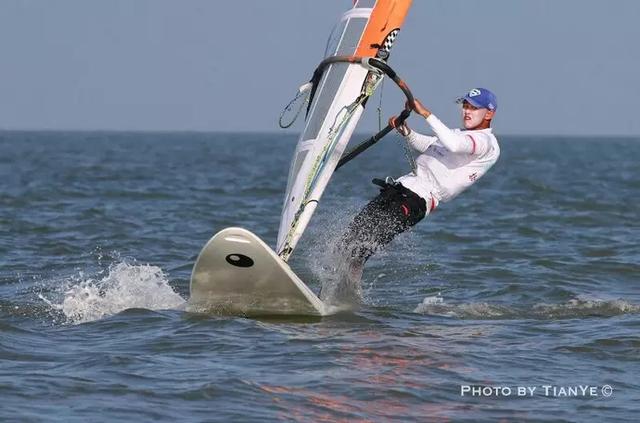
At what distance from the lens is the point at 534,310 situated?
34.3 feet

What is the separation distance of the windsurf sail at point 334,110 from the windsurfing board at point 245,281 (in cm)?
46

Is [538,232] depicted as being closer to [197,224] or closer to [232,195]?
[197,224]

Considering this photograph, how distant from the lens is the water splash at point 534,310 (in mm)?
10086

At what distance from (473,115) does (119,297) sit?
3173mm

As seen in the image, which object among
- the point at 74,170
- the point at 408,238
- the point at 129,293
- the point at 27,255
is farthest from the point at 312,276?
the point at 74,170

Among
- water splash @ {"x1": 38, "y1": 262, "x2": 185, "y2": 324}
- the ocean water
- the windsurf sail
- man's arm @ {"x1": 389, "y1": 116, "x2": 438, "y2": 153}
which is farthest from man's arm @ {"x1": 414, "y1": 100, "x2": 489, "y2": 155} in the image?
water splash @ {"x1": 38, "y1": 262, "x2": 185, "y2": 324}

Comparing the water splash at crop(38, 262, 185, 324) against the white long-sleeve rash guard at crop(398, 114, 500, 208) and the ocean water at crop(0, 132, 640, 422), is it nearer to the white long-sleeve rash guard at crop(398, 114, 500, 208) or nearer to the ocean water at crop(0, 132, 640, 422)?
the ocean water at crop(0, 132, 640, 422)

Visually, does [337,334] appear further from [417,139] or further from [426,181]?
[417,139]

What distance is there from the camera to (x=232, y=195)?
987 inches

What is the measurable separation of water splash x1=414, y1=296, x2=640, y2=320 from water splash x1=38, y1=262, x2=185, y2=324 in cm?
209

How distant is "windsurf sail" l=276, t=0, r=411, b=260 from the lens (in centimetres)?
982

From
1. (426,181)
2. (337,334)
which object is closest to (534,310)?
(426,181)

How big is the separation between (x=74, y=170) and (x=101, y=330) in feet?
83.4

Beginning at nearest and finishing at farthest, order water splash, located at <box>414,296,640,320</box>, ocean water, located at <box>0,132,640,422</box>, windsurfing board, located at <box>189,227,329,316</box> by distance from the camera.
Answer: ocean water, located at <box>0,132,640,422</box> → windsurfing board, located at <box>189,227,329,316</box> → water splash, located at <box>414,296,640,320</box>
